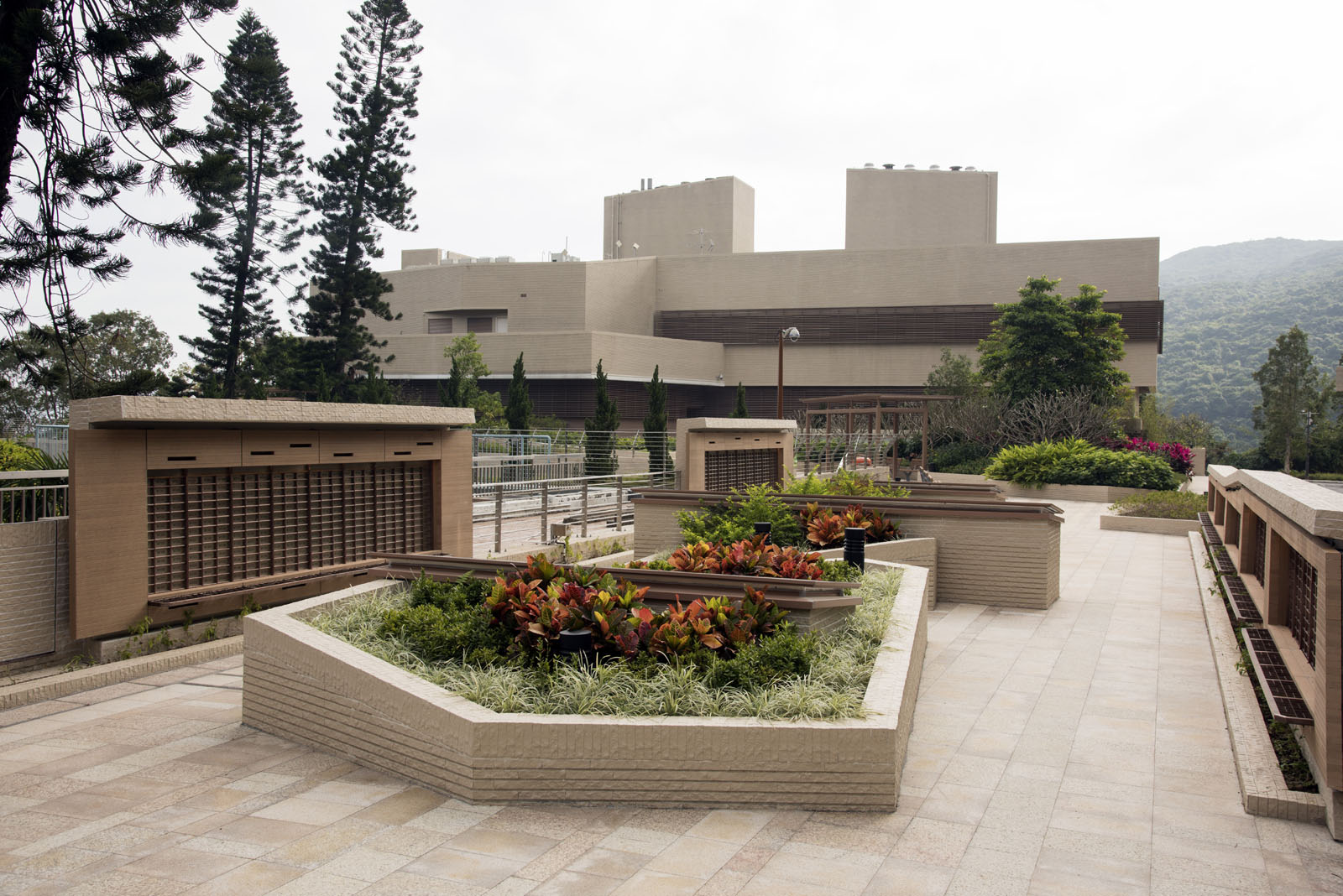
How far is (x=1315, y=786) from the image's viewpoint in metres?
5.15

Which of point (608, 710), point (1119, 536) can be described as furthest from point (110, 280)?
point (1119, 536)

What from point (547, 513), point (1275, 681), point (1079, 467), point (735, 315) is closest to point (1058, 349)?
point (1079, 467)

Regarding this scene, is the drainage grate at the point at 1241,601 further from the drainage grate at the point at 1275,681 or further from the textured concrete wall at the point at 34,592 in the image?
the textured concrete wall at the point at 34,592

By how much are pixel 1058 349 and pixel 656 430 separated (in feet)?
53.5

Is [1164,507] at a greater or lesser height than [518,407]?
lesser

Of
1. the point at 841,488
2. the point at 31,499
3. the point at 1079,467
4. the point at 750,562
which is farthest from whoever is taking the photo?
the point at 1079,467

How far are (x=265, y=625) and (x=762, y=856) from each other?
3.58 metres

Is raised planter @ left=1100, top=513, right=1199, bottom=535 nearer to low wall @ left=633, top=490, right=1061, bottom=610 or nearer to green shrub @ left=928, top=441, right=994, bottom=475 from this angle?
low wall @ left=633, top=490, right=1061, bottom=610

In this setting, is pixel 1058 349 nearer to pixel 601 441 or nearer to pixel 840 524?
pixel 601 441

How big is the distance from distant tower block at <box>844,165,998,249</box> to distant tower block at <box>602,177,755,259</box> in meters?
7.31

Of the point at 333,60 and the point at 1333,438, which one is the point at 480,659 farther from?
the point at 1333,438

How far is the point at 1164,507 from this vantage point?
20609mm

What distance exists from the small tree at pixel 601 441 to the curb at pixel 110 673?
53.9 ft

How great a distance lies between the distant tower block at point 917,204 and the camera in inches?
2447
